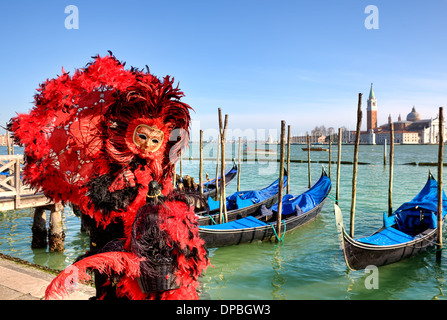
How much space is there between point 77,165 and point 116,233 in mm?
317

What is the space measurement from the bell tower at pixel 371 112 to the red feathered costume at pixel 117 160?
11564cm

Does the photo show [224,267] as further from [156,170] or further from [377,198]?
[377,198]

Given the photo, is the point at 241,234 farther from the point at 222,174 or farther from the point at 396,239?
the point at 396,239

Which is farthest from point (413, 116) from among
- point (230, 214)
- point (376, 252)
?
point (376, 252)

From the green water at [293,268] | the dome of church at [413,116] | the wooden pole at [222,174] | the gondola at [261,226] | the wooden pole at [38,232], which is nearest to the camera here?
the green water at [293,268]

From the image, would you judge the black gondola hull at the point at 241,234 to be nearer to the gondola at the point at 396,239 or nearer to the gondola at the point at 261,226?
the gondola at the point at 261,226

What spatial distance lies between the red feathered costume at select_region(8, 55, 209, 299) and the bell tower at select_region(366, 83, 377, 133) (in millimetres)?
115638

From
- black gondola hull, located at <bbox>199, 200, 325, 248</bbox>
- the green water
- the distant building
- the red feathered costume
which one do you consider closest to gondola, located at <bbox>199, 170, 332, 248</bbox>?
black gondola hull, located at <bbox>199, 200, 325, 248</bbox>

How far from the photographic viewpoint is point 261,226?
25.3 ft

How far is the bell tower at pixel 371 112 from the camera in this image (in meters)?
109

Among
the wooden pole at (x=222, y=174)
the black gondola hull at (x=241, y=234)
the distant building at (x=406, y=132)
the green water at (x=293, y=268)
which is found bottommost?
the green water at (x=293, y=268)

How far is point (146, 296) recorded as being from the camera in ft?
4.20

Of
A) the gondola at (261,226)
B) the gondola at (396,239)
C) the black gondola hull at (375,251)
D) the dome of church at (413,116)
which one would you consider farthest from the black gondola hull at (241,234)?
the dome of church at (413,116)

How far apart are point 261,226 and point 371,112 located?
368 feet
